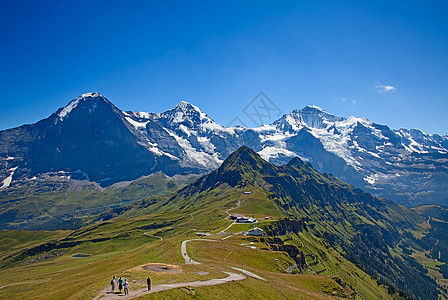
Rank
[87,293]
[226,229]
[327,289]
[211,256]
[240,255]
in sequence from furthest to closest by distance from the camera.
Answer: [226,229] → [240,255] → [211,256] → [327,289] → [87,293]

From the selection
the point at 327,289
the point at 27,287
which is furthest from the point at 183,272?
the point at 27,287

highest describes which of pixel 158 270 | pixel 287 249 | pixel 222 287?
pixel 158 270

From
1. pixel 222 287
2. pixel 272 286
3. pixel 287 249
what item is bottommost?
pixel 287 249

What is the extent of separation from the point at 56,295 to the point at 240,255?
195ft

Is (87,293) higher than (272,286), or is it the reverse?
(87,293)

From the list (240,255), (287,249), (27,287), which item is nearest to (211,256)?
(240,255)

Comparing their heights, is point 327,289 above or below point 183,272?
below

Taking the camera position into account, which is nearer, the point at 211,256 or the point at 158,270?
the point at 158,270

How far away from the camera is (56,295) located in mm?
69125

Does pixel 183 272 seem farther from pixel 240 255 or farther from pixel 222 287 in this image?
pixel 240 255

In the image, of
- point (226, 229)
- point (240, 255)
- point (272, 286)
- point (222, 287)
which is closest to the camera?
point (222, 287)

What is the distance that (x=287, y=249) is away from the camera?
146 m

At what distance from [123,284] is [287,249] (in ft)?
388

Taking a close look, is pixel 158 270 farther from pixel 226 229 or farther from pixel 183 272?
pixel 226 229
